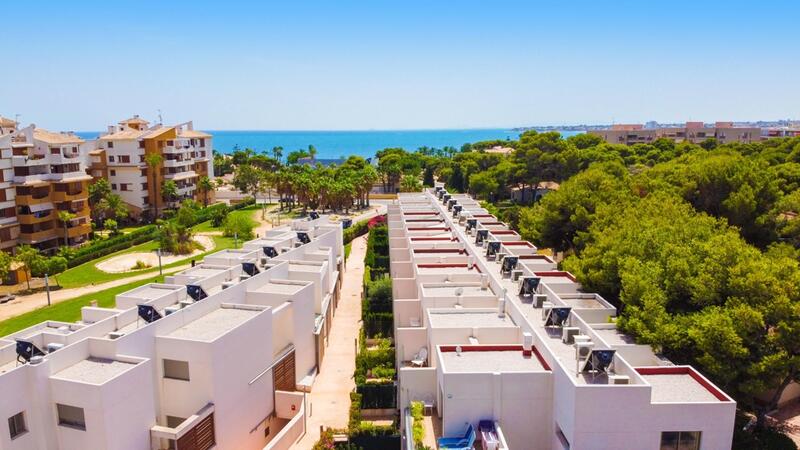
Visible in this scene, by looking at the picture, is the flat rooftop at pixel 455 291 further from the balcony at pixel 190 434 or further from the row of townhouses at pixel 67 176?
the row of townhouses at pixel 67 176

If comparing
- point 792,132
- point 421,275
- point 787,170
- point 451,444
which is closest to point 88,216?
point 421,275

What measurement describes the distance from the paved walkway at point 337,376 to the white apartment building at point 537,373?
4029 mm

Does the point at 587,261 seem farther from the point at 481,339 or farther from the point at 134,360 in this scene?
the point at 134,360

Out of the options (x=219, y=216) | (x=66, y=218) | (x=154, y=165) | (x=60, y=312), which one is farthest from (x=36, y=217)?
(x=60, y=312)

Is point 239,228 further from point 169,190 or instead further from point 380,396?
point 380,396

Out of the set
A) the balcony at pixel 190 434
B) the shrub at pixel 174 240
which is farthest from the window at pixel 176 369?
the shrub at pixel 174 240

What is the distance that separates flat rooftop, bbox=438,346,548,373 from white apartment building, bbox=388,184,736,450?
0.12 feet

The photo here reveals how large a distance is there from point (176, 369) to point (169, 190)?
56.0m

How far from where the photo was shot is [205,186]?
7912cm

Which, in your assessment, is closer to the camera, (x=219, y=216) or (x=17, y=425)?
(x=17, y=425)

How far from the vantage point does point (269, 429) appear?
23.8 m

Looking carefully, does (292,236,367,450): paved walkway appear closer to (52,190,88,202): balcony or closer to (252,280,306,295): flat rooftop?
(252,280,306,295): flat rooftop

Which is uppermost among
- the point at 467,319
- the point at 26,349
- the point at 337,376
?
the point at 26,349

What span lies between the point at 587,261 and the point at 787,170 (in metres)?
30.4
